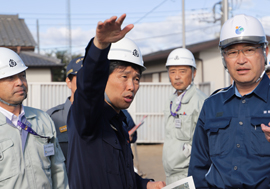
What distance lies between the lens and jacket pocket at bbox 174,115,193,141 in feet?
14.8

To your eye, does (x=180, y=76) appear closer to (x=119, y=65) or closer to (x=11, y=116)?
(x=11, y=116)

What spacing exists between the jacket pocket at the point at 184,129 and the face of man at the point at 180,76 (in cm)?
58

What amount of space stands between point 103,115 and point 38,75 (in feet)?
47.4

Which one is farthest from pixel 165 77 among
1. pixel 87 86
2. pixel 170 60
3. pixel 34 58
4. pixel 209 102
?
pixel 87 86

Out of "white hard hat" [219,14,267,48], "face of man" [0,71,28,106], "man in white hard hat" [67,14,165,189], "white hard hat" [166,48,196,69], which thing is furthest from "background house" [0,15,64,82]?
"man in white hard hat" [67,14,165,189]

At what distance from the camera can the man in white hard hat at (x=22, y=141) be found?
283cm

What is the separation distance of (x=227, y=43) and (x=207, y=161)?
1.01m

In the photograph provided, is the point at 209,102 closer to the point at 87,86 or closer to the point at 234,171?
the point at 234,171

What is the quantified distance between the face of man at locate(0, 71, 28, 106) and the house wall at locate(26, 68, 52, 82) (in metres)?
12.7

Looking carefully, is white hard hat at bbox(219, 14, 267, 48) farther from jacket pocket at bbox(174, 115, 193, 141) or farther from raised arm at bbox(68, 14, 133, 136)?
jacket pocket at bbox(174, 115, 193, 141)

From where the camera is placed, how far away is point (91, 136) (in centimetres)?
190

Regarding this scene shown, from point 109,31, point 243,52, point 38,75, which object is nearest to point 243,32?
point 243,52

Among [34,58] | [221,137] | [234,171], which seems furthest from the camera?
[34,58]

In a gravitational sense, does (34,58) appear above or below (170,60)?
above
